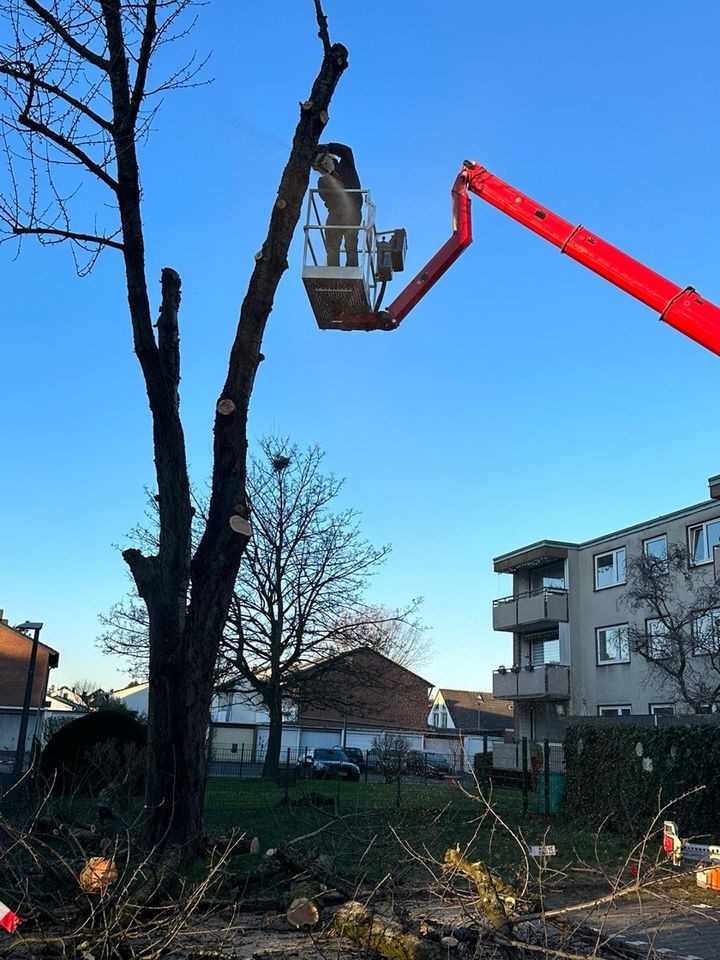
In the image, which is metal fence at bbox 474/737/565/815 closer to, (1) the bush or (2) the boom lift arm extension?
(1) the bush

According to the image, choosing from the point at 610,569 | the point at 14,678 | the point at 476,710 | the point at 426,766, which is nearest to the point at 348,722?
the point at 476,710

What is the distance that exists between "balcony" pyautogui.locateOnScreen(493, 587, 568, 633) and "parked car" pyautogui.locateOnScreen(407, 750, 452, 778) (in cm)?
885

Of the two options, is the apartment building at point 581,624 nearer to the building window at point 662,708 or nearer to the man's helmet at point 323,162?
the building window at point 662,708

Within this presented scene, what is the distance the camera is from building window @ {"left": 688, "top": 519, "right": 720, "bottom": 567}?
25.3 meters

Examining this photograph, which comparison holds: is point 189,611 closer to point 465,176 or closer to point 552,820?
point 465,176

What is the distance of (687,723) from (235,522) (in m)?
10.1

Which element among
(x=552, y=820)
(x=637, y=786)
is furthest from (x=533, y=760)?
(x=637, y=786)

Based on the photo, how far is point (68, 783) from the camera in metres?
15.8

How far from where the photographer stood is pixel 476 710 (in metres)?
65.4

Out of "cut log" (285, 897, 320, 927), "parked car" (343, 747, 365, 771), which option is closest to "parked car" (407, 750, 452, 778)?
"parked car" (343, 747, 365, 771)

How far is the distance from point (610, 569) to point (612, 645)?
2653 millimetres

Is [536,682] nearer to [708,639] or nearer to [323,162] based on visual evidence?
[708,639]

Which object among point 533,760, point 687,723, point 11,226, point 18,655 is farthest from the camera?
point 18,655

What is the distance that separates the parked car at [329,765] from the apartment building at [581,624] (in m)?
6.54
